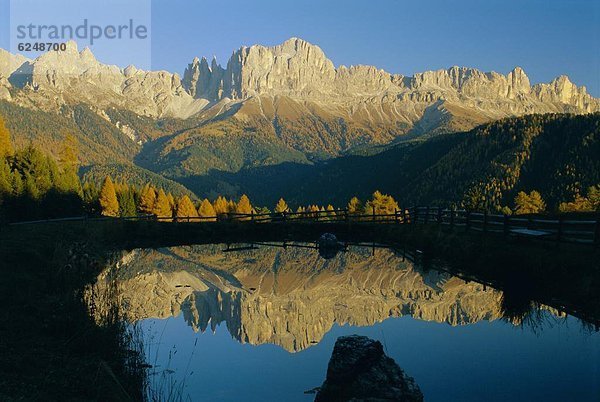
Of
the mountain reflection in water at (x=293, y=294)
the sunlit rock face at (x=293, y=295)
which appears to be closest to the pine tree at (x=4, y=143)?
the mountain reflection in water at (x=293, y=294)

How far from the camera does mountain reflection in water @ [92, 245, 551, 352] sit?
1866 centimetres

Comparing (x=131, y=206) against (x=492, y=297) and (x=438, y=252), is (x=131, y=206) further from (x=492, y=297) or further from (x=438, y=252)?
(x=492, y=297)

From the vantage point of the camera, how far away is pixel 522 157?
190 metres

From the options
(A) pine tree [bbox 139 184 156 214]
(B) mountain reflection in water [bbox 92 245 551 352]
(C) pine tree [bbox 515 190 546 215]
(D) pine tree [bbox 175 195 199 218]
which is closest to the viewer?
(B) mountain reflection in water [bbox 92 245 551 352]

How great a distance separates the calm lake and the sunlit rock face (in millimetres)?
77

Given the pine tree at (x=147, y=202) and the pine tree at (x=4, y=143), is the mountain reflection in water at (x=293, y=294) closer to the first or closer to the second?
the pine tree at (x=4, y=143)

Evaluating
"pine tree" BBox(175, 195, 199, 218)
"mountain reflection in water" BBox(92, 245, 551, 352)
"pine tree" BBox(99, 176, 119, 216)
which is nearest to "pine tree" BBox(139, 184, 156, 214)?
"pine tree" BBox(175, 195, 199, 218)

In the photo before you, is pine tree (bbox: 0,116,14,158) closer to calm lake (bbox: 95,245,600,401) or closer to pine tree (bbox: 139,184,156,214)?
pine tree (bbox: 139,184,156,214)

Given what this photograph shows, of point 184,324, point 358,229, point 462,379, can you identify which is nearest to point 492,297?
point 462,379

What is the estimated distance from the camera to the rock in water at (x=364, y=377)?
1116 centimetres

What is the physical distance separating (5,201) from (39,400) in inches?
2098

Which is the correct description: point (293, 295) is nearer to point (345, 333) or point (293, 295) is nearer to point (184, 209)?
point (345, 333)

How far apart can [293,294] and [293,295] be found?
0.28 m

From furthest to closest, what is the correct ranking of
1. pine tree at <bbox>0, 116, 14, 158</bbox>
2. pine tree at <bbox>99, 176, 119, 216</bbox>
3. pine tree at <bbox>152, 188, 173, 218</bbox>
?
pine tree at <bbox>152, 188, 173, 218</bbox>
pine tree at <bbox>99, 176, 119, 216</bbox>
pine tree at <bbox>0, 116, 14, 158</bbox>
